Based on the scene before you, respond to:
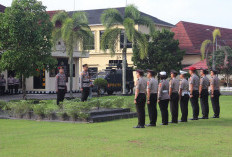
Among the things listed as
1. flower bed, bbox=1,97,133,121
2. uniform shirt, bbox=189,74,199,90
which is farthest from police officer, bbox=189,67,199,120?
flower bed, bbox=1,97,133,121

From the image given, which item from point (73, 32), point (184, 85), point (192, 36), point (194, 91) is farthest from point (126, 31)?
point (192, 36)

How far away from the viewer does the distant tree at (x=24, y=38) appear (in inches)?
1038

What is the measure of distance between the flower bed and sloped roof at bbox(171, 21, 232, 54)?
1849 inches

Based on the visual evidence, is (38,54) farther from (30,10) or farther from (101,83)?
(101,83)

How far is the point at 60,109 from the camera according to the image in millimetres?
17344

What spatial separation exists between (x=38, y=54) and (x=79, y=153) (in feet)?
60.3

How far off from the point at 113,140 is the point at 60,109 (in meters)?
5.92

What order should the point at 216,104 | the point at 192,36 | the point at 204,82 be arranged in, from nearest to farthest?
the point at 204,82
the point at 216,104
the point at 192,36

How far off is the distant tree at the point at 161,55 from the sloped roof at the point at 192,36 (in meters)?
10.4

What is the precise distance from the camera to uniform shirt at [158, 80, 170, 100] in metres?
15.4

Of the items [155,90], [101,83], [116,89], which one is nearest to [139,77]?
[155,90]

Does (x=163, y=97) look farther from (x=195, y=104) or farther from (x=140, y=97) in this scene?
(x=195, y=104)

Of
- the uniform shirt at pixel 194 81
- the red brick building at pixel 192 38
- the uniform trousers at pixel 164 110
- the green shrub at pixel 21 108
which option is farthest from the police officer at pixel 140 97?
the red brick building at pixel 192 38

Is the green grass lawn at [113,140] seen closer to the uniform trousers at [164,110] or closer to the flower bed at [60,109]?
the uniform trousers at [164,110]
